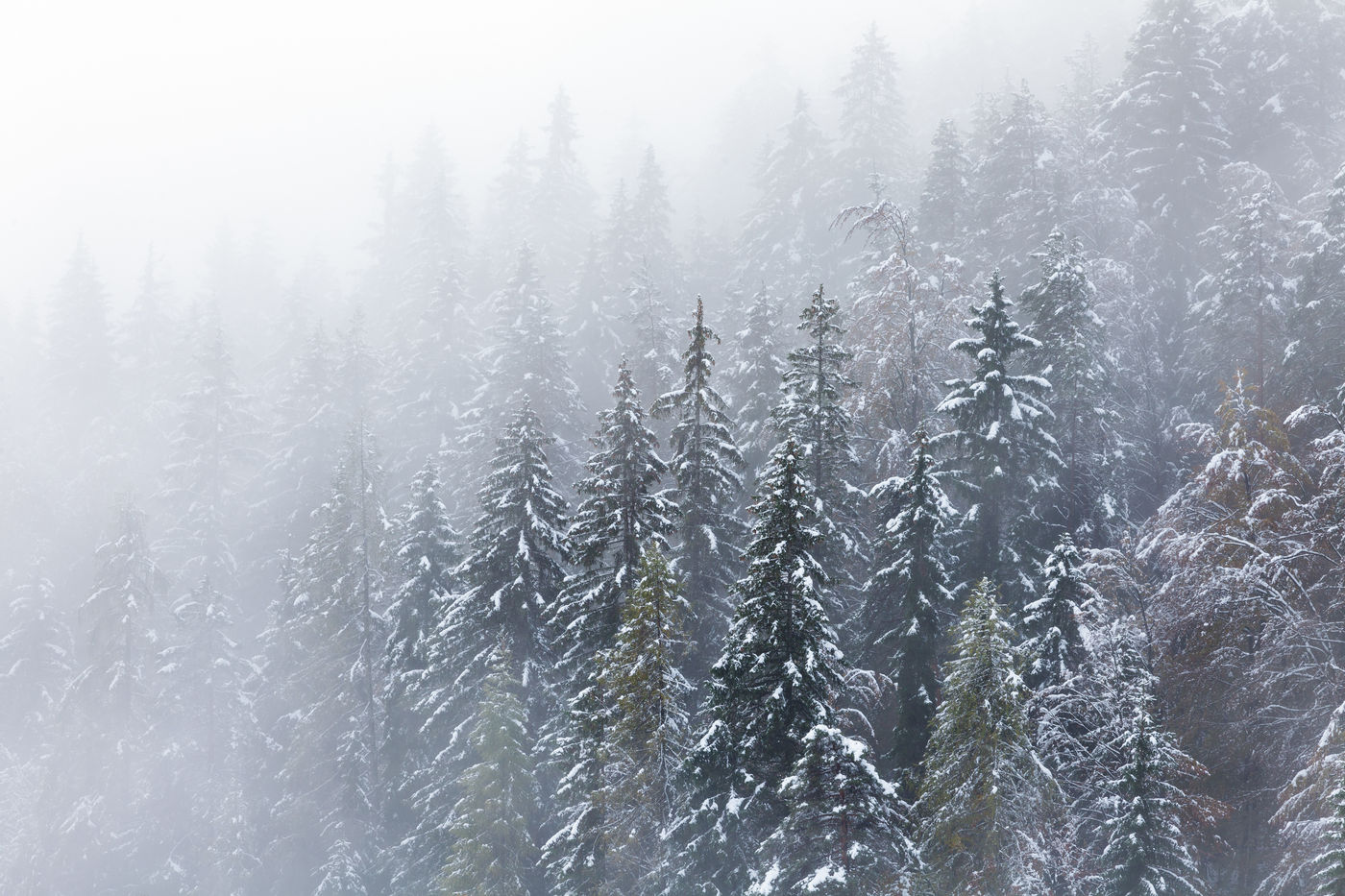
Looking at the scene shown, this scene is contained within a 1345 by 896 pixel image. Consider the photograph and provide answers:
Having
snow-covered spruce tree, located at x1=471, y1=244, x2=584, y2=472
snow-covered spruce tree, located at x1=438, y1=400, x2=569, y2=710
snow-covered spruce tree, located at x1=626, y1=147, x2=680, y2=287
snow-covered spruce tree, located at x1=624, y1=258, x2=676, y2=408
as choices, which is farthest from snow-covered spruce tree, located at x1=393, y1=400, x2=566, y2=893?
snow-covered spruce tree, located at x1=626, y1=147, x2=680, y2=287

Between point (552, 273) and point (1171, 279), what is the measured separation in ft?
126

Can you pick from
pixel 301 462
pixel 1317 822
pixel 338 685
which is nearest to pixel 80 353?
pixel 301 462

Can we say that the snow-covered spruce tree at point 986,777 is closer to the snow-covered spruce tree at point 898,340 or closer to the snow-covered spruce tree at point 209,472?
the snow-covered spruce tree at point 898,340

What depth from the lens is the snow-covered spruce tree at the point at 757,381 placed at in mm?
26672

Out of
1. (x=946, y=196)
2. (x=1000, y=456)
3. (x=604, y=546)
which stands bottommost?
(x=604, y=546)

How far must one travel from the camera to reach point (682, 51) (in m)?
156

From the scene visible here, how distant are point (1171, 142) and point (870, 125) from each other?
22.0m

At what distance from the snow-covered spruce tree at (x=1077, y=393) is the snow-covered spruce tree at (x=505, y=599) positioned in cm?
1344

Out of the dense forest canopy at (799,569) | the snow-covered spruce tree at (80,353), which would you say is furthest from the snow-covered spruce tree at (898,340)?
the snow-covered spruce tree at (80,353)

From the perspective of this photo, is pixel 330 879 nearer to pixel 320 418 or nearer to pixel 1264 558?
pixel 320 418

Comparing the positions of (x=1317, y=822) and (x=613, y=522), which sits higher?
(x=613, y=522)

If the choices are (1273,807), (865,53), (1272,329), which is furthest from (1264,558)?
(865,53)

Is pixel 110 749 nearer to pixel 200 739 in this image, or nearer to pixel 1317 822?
pixel 200 739

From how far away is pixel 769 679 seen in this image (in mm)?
15789
